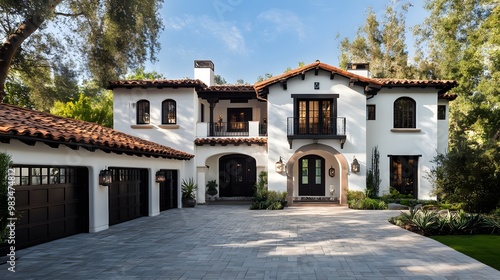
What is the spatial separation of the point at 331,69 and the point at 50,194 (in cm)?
1395

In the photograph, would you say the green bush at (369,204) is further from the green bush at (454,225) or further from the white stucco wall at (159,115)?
the white stucco wall at (159,115)

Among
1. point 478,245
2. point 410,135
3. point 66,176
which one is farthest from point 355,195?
point 66,176

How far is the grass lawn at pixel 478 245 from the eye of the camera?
291 inches

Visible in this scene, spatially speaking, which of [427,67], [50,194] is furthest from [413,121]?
[50,194]

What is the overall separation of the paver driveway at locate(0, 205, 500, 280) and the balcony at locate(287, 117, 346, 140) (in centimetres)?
619

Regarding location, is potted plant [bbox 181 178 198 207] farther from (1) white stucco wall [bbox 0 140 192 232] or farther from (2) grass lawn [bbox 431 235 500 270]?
(2) grass lawn [bbox 431 235 500 270]

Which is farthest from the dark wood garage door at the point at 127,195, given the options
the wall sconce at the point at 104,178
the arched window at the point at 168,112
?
the arched window at the point at 168,112

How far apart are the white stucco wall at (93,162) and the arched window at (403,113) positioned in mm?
13563

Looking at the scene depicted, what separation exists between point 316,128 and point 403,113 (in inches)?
212

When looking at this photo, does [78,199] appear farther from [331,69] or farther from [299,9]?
[331,69]

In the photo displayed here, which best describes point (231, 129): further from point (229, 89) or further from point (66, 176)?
point (66, 176)

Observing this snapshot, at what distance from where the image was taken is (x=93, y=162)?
10625mm

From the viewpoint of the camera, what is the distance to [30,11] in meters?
13.5

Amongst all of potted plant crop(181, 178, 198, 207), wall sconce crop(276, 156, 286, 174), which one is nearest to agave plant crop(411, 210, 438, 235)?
wall sconce crop(276, 156, 286, 174)
